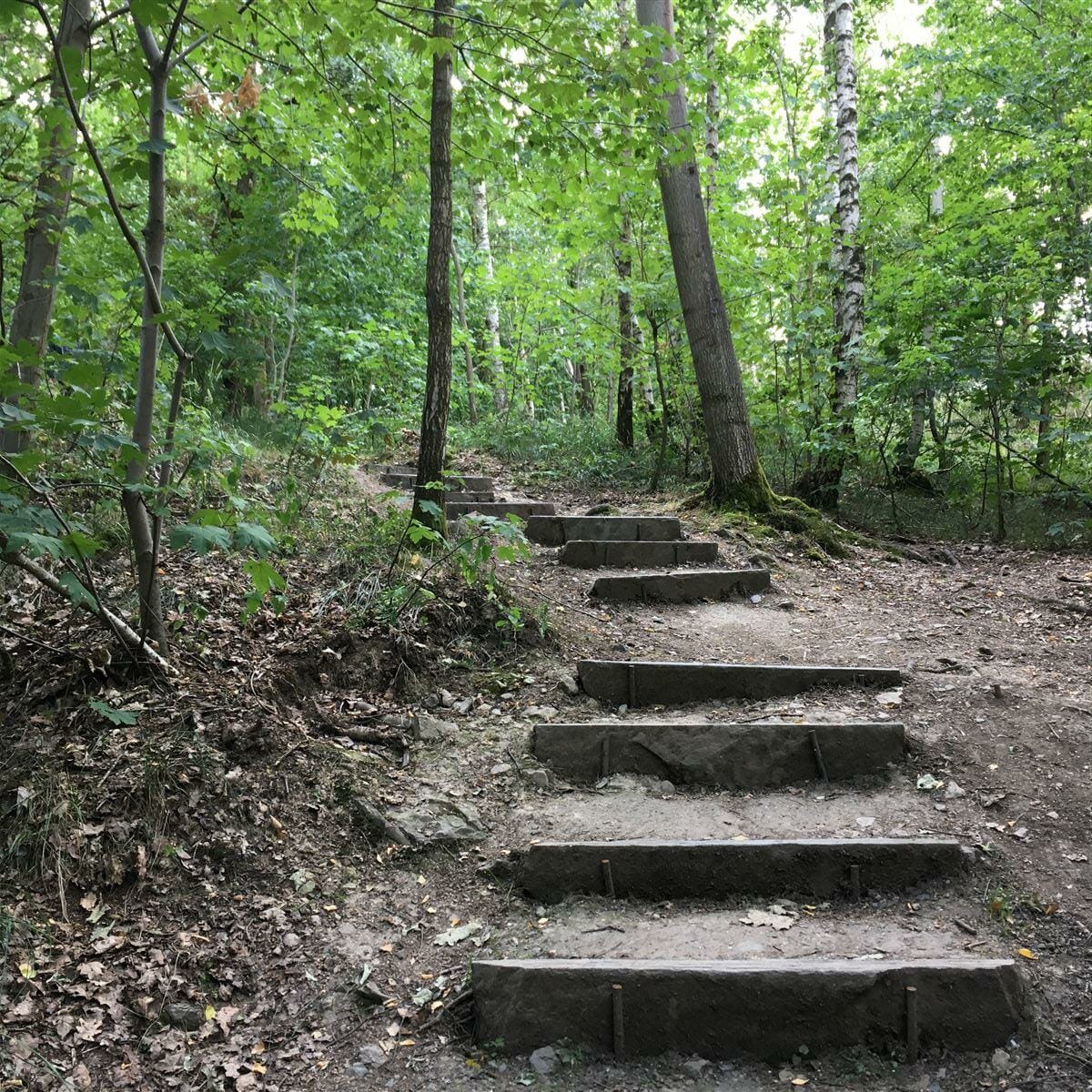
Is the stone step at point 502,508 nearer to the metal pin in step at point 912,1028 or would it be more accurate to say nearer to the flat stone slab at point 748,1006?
the flat stone slab at point 748,1006

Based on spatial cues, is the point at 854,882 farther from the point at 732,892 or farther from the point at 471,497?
the point at 471,497

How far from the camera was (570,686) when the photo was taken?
177 inches

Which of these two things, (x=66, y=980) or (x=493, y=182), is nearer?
(x=66, y=980)

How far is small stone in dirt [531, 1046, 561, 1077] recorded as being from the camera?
2.54 metres

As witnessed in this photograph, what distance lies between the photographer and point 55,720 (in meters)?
3.28

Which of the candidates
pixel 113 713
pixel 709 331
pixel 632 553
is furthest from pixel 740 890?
pixel 709 331

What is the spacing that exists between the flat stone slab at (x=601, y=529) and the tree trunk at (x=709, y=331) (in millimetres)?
1132

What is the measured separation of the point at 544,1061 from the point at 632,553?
14.9 ft

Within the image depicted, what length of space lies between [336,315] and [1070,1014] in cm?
1173

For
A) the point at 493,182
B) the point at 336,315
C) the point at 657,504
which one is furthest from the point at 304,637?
the point at 493,182

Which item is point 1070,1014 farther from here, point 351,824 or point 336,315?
point 336,315

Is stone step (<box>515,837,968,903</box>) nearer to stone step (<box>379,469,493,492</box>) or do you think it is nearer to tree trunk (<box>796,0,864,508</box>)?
tree trunk (<box>796,0,864,508</box>)

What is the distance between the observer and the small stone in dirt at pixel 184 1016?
8.43 ft

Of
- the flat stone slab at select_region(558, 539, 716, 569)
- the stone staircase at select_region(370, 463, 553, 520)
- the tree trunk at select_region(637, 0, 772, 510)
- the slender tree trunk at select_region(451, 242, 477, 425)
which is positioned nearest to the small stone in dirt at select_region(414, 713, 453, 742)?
the stone staircase at select_region(370, 463, 553, 520)
